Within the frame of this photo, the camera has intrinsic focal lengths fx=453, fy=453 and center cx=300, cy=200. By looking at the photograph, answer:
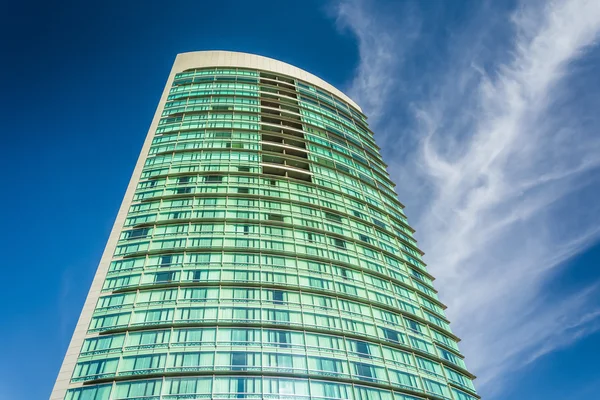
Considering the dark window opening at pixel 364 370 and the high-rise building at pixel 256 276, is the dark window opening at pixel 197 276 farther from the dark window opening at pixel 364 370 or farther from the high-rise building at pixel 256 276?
the dark window opening at pixel 364 370

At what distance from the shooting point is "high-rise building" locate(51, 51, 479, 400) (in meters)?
48.8

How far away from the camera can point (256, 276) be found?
5900cm

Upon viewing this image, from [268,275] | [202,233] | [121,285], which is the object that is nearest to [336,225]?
[268,275]

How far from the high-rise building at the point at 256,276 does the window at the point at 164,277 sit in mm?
140

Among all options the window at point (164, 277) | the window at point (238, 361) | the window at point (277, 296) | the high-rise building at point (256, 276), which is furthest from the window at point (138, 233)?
the window at point (238, 361)

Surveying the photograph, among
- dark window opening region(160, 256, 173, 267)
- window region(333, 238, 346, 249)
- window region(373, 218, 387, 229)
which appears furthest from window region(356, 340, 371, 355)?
dark window opening region(160, 256, 173, 267)

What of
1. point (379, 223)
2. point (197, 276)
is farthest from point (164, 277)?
point (379, 223)

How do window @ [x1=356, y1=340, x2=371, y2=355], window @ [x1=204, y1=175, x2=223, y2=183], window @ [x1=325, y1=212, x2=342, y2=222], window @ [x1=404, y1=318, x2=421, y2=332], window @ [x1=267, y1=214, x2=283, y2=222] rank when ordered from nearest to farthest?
window @ [x1=356, y1=340, x2=371, y2=355] → window @ [x1=404, y1=318, x2=421, y2=332] → window @ [x1=267, y1=214, x2=283, y2=222] → window @ [x1=204, y1=175, x2=223, y2=183] → window @ [x1=325, y1=212, x2=342, y2=222]

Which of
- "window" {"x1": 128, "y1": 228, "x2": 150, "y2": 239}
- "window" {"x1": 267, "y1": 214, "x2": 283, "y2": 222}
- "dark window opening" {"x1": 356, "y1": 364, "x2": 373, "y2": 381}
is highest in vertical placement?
"window" {"x1": 267, "y1": 214, "x2": 283, "y2": 222}

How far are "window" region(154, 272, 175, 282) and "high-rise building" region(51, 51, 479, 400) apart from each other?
140mm

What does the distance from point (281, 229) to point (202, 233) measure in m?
11.6

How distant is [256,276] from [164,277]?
38.1 ft

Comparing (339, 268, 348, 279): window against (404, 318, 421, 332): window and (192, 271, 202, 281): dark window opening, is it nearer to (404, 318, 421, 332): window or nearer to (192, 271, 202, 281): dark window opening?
(404, 318, 421, 332): window

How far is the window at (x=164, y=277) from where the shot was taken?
187ft
